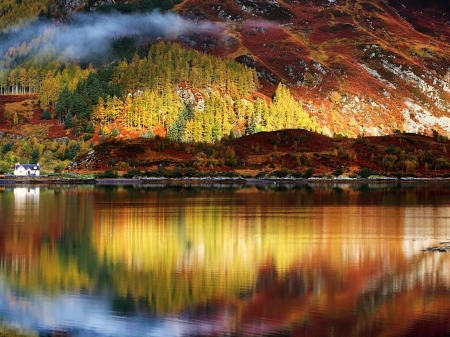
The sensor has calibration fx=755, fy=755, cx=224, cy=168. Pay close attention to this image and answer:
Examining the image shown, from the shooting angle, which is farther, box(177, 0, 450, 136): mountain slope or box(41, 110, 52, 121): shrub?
box(177, 0, 450, 136): mountain slope

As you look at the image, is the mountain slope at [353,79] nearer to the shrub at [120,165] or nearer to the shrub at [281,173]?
the shrub at [281,173]

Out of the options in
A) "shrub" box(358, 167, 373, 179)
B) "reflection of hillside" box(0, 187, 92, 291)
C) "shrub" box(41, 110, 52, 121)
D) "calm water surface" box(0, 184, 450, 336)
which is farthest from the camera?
"shrub" box(41, 110, 52, 121)

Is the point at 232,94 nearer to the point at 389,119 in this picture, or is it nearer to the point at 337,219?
the point at 389,119

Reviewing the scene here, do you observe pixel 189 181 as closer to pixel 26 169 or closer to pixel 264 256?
pixel 26 169

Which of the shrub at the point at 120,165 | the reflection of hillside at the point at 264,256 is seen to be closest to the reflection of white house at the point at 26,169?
the shrub at the point at 120,165

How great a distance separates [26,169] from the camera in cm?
11362

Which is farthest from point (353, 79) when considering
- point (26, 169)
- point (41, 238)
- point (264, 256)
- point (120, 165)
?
point (264, 256)

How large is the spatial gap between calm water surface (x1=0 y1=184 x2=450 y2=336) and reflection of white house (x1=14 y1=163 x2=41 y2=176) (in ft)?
189

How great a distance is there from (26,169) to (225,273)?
88.4 meters

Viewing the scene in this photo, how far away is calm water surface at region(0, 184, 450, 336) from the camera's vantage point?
901 inches

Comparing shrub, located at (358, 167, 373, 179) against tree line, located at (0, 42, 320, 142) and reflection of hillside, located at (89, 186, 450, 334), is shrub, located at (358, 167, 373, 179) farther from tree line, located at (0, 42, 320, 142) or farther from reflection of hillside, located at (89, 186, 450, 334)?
reflection of hillside, located at (89, 186, 450, 334)

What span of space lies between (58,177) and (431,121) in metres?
99.8

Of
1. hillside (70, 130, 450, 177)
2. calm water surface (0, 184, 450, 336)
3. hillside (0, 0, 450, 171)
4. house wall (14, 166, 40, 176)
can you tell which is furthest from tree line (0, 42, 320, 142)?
calm water surface (0, 184, 450, 336)

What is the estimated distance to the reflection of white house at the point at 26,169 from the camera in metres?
113
